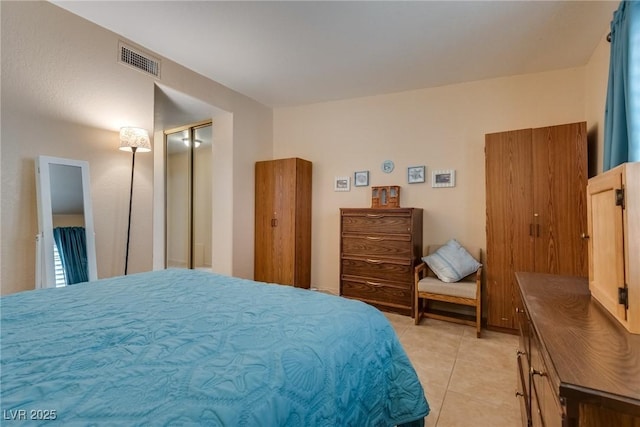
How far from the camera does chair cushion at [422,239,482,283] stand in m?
2.96

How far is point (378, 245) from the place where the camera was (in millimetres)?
3326

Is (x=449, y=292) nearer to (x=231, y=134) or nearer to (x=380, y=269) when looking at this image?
(x=380, y=269)

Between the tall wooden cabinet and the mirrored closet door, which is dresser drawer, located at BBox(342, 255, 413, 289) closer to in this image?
the tall wooden cabinet

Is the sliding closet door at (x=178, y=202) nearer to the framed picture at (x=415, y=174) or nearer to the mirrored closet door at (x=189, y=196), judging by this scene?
the mirrored closet door at (x=189, y=196)

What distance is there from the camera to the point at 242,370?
0.75 metres

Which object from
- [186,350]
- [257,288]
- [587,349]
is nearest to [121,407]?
[186,350]

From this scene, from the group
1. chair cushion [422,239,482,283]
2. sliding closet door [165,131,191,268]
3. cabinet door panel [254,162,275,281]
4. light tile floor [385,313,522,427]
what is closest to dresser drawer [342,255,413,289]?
chair cushion [422,239,482,283]

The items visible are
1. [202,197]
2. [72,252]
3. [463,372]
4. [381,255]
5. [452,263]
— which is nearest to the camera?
[463,372]

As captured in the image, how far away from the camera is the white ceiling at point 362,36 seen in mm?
2166

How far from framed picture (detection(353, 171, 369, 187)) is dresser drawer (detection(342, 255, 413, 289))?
1.02 metres

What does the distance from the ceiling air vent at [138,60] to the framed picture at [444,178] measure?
326 centimetres

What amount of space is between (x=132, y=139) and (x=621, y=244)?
10.5ft

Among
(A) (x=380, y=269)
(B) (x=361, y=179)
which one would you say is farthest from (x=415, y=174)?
(A) (x=380, y=269)

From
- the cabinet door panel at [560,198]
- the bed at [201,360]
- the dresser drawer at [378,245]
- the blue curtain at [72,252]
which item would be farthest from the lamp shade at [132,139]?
the cabinet door panel at [560,198]
